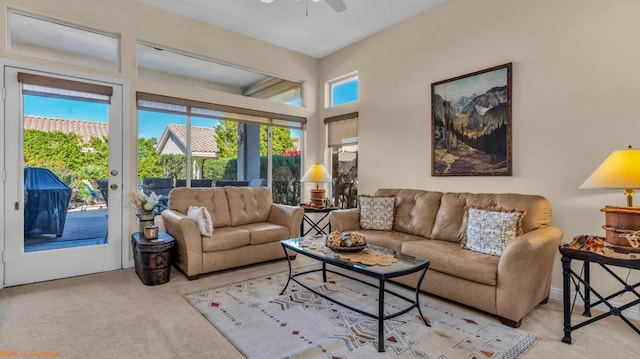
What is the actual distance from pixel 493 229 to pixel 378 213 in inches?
53.7

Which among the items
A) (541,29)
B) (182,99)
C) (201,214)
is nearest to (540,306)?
(541,29)

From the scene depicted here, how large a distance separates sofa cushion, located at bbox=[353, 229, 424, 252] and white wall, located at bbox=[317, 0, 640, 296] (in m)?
0.87

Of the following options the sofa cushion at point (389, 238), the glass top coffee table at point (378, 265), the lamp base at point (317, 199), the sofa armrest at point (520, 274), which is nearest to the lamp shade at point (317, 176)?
the lamp base at point (317, 199)

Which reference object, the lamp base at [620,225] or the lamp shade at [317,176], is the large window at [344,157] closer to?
the lamp shade at [317,176]

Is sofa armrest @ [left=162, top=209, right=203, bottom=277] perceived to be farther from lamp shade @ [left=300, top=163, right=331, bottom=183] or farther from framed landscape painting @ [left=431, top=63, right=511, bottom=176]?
framed landscape painting @ [left=431, top=63, right=511, bottom=176]

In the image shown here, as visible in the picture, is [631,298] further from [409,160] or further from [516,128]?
[409,160]

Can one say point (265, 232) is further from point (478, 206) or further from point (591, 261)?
point (591, 261)

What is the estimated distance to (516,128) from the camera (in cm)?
334

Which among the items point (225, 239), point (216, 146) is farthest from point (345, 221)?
point (216, 146)

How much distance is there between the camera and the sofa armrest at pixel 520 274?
7.82 feet

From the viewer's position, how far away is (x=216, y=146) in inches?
187

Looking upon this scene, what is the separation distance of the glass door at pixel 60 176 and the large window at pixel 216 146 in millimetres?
376

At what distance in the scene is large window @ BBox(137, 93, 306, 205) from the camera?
4.19 m

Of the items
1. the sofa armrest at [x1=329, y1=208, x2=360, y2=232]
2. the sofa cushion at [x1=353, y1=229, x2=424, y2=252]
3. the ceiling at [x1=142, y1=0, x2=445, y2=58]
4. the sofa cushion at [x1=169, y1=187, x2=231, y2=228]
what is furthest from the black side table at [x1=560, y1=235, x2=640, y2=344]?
the sofa cushion at [x1=169, y1=187, x2=231, y2=228]
